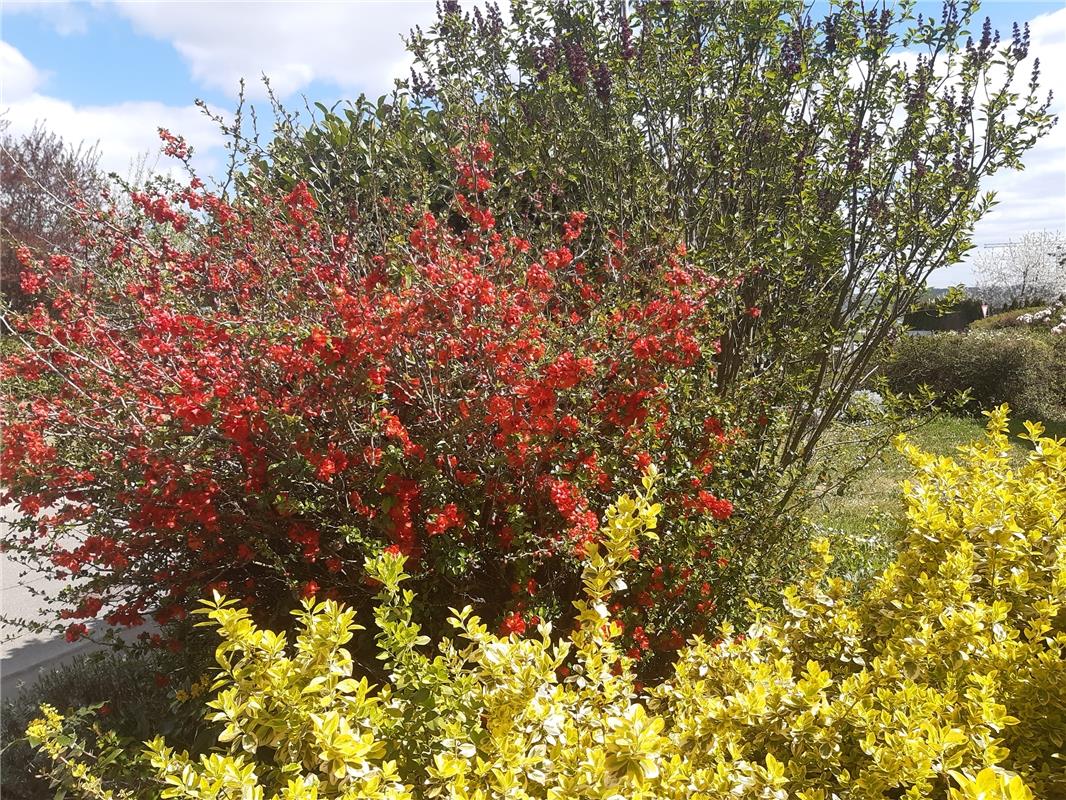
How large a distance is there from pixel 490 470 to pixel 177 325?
1477mm

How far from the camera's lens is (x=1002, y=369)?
11.1m

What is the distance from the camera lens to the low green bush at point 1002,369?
1073cm

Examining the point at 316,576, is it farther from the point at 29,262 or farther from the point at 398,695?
the point at 29,262

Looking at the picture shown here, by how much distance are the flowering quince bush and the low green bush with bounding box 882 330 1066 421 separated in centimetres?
825

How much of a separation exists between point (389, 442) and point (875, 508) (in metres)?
4.05

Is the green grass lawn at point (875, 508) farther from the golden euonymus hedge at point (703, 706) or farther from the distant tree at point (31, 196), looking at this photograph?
the distant tree at point (31, 196)

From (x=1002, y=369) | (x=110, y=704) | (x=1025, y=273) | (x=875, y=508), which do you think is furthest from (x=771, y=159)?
(x=1025, y=273)

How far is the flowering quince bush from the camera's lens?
2.93m

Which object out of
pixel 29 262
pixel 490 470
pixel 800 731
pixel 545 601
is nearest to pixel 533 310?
pixel 490 470

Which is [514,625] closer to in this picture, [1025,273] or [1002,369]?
[1002,369]

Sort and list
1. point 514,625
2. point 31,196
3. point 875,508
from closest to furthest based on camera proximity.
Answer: point 514,625, point 875,508, point 31,196

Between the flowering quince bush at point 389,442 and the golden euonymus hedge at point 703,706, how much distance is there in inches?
29.1

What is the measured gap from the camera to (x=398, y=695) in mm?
2229

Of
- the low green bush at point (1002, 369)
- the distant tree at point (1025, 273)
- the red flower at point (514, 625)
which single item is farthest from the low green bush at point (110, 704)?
the distant tree at point (1025, 273)
